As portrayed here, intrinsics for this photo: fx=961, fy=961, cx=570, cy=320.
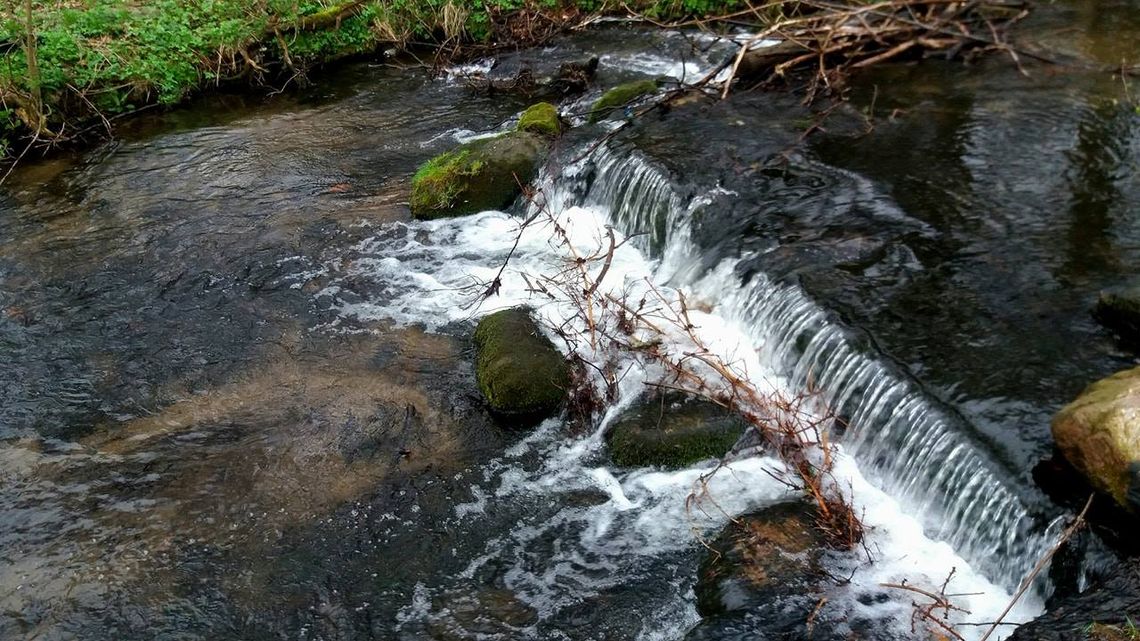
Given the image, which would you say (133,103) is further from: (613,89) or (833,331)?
(833,331)

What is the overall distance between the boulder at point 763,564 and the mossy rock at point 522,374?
1660mm

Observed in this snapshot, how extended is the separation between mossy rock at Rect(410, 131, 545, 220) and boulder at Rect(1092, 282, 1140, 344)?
5.26 m

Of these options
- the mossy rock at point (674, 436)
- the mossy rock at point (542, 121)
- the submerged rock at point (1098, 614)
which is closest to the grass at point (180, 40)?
the mossy rock at point (542, 121)

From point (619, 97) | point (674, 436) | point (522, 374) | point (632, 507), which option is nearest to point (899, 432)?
point (674, 436)

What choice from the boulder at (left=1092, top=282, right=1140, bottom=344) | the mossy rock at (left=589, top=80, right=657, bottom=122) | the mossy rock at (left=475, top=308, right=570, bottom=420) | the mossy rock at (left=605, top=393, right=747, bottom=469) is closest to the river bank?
the mossy rock at (left=589, top=80, right=657, bottom=122)

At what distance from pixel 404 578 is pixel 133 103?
9.52 meters

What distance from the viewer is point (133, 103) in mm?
12406

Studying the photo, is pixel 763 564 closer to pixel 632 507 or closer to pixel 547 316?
pixel 632 507

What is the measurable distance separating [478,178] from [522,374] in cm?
351

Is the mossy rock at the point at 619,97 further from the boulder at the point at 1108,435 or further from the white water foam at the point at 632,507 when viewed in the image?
the boulder at the point at 1108,435

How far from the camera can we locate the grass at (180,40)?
11.4 metres

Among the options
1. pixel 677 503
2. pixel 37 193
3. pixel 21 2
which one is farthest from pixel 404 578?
pixel 21 2

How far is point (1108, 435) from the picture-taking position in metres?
4.37

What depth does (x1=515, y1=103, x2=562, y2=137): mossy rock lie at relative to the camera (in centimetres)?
1009
